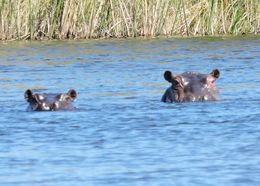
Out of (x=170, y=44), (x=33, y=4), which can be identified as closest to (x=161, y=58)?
(x=170, y=44)

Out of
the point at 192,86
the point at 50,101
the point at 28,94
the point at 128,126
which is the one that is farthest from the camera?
the point at 192,86

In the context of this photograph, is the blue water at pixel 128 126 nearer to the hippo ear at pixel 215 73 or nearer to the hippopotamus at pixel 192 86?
the hippopotamus at pixel 192 86

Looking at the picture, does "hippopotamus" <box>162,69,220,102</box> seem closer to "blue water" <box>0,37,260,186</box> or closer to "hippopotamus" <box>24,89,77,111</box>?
"blue water" <box>0,37,260,186</box>

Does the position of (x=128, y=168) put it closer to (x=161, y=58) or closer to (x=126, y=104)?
(x=126, y=104)

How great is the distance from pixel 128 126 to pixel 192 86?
192 centimetres

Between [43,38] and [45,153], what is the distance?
1339 centimetres

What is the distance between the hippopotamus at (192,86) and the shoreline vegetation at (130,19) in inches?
373

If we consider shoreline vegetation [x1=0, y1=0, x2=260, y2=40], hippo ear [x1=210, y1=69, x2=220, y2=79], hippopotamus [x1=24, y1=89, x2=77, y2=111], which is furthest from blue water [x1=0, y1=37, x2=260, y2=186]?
shoreline vegetation [x1=0, y1=0, x2=260, y2=40]

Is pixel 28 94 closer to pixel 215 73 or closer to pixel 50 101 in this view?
pixel 50 101

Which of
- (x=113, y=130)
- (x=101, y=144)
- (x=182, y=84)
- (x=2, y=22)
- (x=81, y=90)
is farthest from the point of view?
(x=2, y=22)

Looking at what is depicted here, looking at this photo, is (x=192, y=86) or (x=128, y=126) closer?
(x=128, y=126)

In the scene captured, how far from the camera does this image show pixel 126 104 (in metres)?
12.2

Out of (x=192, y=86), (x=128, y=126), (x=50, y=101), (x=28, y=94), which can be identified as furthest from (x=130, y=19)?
(x=128, y=126)

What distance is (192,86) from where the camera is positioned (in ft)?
38.9
